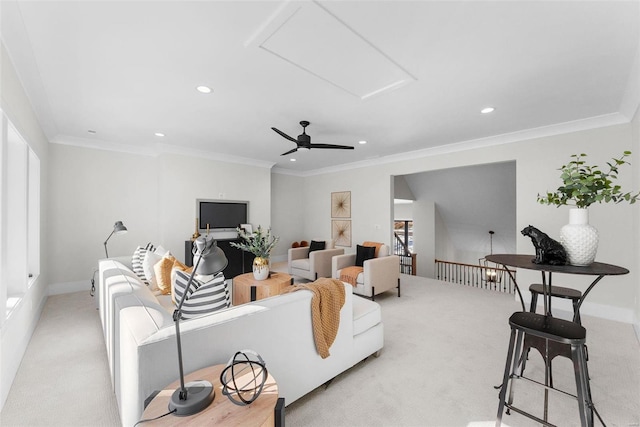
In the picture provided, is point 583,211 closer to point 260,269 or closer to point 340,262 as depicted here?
point 260,269

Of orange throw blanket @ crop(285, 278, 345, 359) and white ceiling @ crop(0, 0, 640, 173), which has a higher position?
white ceiling @ crop(0, 0, 640, 173)

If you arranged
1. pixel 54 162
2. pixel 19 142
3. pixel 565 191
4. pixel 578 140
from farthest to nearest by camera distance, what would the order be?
pixel 54 162
pixel 578 140
pixel 19 142
pixel 565 191

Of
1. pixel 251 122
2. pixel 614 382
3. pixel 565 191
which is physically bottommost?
pixel 614 382

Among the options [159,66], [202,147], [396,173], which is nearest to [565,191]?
[159,66]

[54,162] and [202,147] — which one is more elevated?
[202,147]

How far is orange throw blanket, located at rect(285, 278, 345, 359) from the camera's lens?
1955 millimetres

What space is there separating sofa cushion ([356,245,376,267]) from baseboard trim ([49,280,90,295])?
182 inches

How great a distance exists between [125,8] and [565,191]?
9.43 feet

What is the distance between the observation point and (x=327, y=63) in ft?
7.64

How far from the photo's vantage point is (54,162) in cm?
450

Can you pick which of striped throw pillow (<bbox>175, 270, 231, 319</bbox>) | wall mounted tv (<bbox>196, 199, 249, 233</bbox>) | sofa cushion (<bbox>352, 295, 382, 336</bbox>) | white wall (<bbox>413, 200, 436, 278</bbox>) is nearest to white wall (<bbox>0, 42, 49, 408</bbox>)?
striped throw pillow (<bbox>175, 270, 231, 319</bbox>)

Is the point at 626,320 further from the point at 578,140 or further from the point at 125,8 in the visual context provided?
the point at 125,8

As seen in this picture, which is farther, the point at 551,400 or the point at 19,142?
the point at 19,142

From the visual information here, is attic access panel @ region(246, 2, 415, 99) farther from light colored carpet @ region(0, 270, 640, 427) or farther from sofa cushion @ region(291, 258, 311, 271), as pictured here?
sofa cushion @ region(291, 258, 311, 271)
